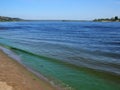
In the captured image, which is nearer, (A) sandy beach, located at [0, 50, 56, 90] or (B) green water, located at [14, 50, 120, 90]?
(A) sandy beach, located at [0, 50, 56, 90]

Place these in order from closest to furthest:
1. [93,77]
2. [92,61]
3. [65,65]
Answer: [93,77] < [65,65] < [92,61]

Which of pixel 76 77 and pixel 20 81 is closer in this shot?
pixel 20 81

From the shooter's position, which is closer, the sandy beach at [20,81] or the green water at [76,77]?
the sandy beach at [20,81]

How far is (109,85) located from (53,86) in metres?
2.68

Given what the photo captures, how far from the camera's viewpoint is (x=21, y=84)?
9.98 m

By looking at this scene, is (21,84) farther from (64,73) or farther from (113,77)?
(113,77)

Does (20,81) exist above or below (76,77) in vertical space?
above

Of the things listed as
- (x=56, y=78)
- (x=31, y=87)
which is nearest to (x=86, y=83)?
→ (x=56, y=78)

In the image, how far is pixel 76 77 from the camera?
1208 cm

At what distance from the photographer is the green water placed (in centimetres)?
1066

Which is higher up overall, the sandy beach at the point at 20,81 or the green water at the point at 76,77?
the sandy beach at the point at 20,81

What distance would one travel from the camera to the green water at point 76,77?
1066 centimetres

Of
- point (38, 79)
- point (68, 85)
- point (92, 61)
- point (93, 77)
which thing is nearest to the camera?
point (68, 85)

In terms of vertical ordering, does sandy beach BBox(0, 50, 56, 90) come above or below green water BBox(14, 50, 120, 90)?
above
